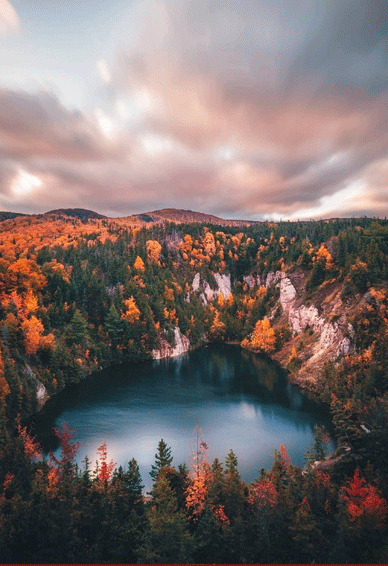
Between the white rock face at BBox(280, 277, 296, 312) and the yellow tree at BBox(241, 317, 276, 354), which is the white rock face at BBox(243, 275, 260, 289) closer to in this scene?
the white rock face at BBox(280, 277, 296, 312)

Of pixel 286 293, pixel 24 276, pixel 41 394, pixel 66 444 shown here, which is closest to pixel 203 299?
pixel 286 293

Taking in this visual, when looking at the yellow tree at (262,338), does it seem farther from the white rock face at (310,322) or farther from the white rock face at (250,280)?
the white rock face at (250,280)

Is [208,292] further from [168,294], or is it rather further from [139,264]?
[139,264]

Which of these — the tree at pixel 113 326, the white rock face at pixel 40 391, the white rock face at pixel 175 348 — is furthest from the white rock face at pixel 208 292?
the white rock face at pixel 40 391

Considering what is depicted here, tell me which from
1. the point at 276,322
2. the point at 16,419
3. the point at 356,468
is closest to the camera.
Answer: the point at 356,468

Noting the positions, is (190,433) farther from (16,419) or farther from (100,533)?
(100,533)

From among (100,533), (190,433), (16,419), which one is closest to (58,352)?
(16,419)

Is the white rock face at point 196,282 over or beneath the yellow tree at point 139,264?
beneath

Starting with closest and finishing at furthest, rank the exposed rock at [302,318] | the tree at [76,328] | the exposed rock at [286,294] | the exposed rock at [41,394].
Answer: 1. the exposed rock at [41,394]
2. the tree at [76,328]
3. the exposed rock at [302,318]
4. the exposed rock at [286,294]
